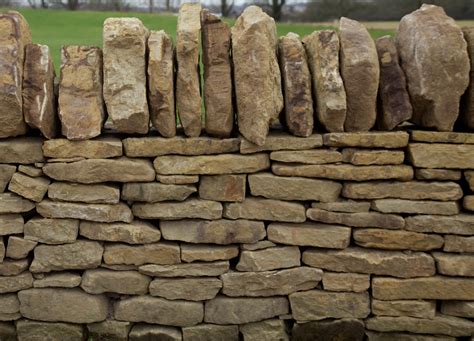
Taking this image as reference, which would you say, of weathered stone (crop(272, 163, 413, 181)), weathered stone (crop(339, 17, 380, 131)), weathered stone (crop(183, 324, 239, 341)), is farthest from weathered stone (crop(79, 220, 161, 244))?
weathered stone (crop(339, 17, 380, 131))

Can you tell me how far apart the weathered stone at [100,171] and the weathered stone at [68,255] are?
40 centimetres

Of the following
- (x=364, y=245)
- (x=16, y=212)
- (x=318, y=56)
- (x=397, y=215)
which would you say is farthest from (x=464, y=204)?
(x=16, y=212)

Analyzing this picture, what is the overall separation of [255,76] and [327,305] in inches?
57.2

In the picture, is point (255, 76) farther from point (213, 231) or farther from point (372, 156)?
point (213, 231)

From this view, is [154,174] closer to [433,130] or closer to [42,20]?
[433,130]

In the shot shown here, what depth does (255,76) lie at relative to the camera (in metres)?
2.97

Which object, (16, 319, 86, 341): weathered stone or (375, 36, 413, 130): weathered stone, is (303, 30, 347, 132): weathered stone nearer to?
(375, 36, 413, 130): weathered stone

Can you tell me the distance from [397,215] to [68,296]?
2.03m

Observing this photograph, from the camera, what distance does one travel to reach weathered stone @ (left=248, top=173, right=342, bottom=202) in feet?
10.2

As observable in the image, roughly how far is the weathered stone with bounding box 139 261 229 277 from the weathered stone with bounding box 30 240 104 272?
0.96 feet

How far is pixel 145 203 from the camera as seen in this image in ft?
10.3

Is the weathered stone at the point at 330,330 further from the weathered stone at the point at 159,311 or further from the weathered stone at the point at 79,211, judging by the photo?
the weathered stone at the point at 79,211

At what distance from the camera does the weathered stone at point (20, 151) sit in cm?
305

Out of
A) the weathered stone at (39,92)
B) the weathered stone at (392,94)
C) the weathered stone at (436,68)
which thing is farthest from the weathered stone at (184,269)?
the weathered stone at (436,68)
